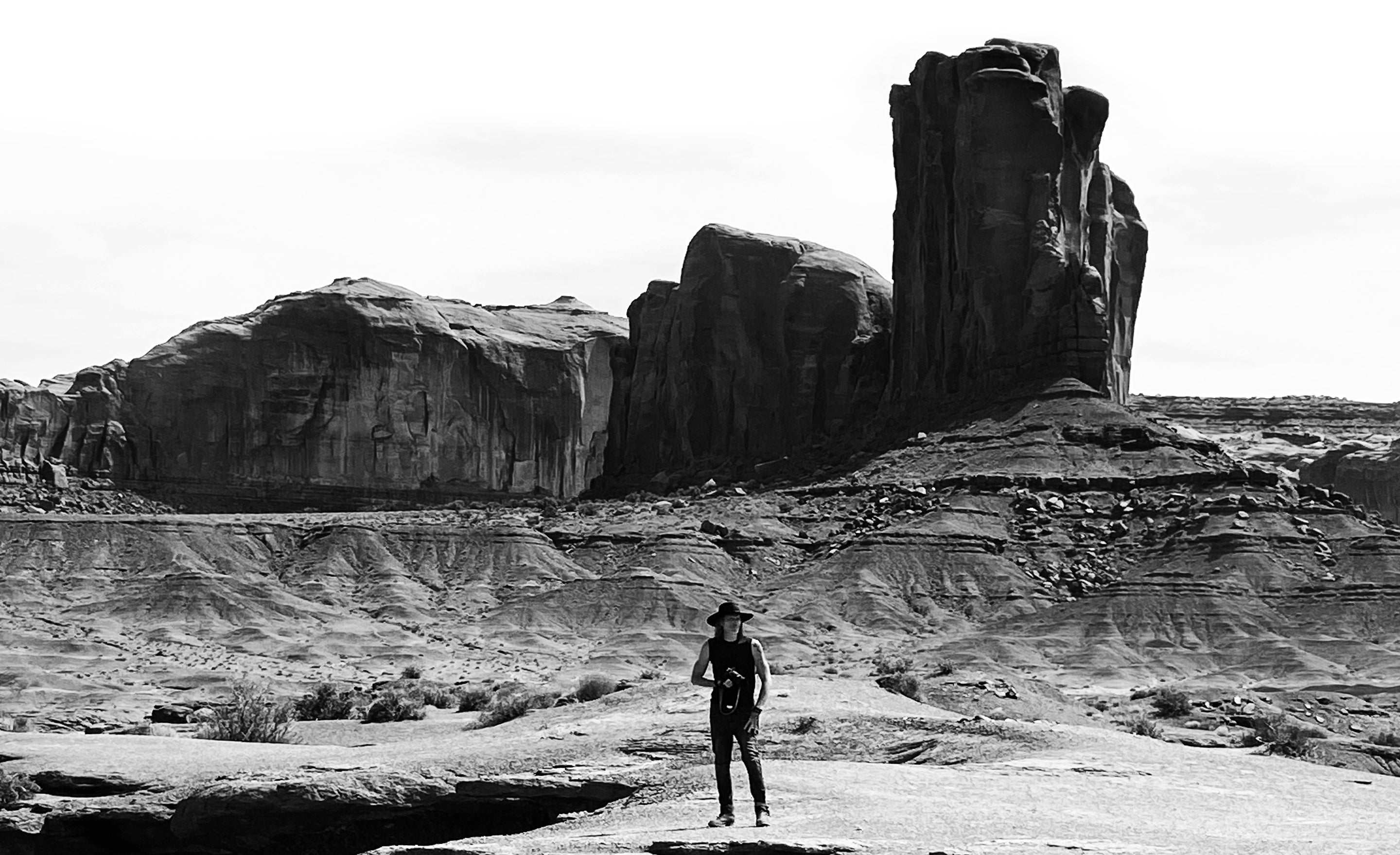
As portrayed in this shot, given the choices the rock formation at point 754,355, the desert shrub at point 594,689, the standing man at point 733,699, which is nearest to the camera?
the standing man at point 733,699

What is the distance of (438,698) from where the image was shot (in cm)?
5084

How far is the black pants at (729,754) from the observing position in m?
21.4

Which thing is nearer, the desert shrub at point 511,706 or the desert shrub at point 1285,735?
the desert shrub at point 1285,735

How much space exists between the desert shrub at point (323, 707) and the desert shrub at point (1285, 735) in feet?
62.8

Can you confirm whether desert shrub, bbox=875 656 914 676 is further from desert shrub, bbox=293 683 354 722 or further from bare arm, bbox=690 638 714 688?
bare arm, bbox=690 638 714 688

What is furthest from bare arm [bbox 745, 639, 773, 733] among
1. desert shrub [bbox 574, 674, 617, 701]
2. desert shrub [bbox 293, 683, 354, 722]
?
desert shrub [bbox 293, 683, 354, 722]

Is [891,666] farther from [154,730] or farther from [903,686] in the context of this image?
[154,730]

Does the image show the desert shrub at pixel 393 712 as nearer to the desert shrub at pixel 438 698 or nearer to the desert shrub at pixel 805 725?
the desert shrub at pixel 438 698

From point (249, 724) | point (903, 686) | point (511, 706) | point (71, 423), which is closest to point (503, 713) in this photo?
point (511, 706)

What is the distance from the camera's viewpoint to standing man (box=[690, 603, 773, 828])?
70.6ft

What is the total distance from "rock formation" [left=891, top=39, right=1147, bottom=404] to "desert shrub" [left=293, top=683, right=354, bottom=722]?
52003 mm

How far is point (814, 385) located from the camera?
11662cm

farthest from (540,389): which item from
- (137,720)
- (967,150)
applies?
(137,720)

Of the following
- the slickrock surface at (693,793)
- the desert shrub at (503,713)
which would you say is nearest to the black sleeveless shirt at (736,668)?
the slickrock surface at (693,793)
